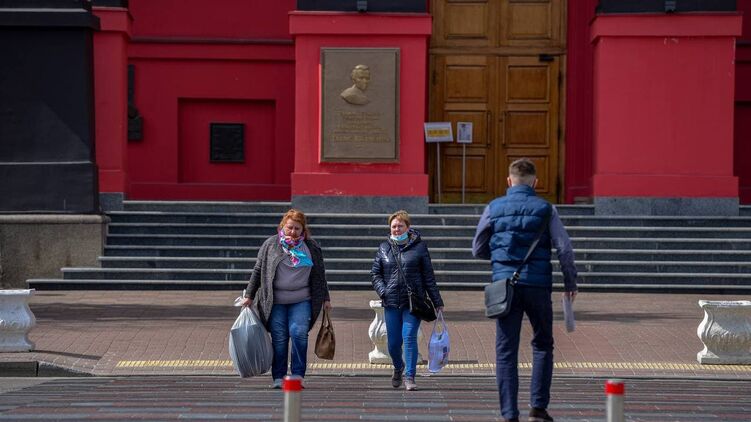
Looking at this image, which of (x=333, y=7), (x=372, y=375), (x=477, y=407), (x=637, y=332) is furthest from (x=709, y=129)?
(x=477, y=407)

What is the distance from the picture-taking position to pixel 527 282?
1002 cm

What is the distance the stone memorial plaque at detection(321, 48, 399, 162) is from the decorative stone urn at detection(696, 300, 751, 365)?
33.6 feet

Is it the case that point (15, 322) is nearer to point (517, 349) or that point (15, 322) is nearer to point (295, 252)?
point (295, 252)

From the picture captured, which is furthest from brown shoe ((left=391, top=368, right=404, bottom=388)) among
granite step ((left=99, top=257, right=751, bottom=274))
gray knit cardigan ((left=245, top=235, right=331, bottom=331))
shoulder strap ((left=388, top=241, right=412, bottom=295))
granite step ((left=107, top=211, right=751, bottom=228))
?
granite step ((left=107, top=211, right=751, bottom=228))

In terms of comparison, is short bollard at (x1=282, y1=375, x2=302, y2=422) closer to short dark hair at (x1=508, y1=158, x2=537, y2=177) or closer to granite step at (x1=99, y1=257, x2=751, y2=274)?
short dark hair at (x1=508, y1=158, x2=537, y2=177)

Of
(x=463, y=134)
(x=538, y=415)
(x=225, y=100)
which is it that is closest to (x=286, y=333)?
(x=538, y=415)

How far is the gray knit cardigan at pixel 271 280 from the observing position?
12711 millimetres

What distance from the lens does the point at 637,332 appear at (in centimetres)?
1645

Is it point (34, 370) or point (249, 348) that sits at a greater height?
point (249, 348)

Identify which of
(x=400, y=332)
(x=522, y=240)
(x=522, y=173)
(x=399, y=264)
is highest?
(x=522, y=173)

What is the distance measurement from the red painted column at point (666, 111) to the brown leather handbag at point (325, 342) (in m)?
11.6

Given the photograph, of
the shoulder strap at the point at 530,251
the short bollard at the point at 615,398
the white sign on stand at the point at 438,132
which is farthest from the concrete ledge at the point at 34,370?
the white sign on stand at the point at 438,132

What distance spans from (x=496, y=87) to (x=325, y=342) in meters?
14.0

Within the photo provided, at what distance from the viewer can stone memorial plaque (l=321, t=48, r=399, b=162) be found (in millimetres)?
23859
